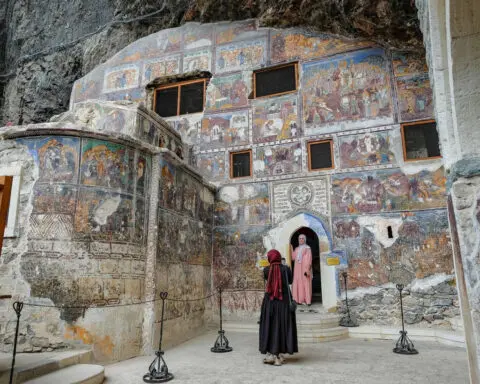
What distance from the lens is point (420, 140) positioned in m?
9.77

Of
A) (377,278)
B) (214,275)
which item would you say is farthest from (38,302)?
(377,278)

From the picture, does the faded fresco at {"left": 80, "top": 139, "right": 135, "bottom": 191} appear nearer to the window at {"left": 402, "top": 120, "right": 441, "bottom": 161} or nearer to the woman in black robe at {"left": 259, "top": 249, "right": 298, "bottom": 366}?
the woman in black robe at {"left": 259, "top": 249, "right": 298, "bottom": 366}

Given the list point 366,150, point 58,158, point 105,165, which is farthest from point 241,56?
point 58,158

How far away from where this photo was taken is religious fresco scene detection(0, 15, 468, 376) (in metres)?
6.69

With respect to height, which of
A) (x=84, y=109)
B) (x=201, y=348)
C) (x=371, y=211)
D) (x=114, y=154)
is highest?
(x=84, y=109)

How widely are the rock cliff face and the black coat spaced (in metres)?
7.99

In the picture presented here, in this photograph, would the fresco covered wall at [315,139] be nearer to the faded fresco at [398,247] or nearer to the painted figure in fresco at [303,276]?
the faded fresco at [398,247]

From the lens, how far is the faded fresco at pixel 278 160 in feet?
34.9

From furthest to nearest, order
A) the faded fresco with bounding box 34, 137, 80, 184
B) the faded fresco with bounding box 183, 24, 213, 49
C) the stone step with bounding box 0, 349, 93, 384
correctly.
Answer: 1. the faded fresco with bounding box 183, 24, 213, 49
2. the faded fresco with bounding box 34, 137, 80, 184
3. the stone step with bounding box 0, 349, 93, 384

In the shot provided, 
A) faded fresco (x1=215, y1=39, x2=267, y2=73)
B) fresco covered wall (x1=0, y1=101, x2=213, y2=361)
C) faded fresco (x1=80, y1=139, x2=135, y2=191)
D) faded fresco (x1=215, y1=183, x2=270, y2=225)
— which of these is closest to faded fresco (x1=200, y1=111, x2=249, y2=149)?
faded fresco (x1=215, y1=183, x2=270, y2=225)

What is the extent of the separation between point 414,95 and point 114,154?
790 centimetres

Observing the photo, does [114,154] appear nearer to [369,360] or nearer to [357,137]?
[369,360]

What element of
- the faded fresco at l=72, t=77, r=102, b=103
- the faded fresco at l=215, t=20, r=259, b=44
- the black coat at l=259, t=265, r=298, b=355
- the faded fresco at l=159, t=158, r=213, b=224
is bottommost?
the black coat at l=259, t=265, r=298, b=355

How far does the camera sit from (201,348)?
7336 mm
